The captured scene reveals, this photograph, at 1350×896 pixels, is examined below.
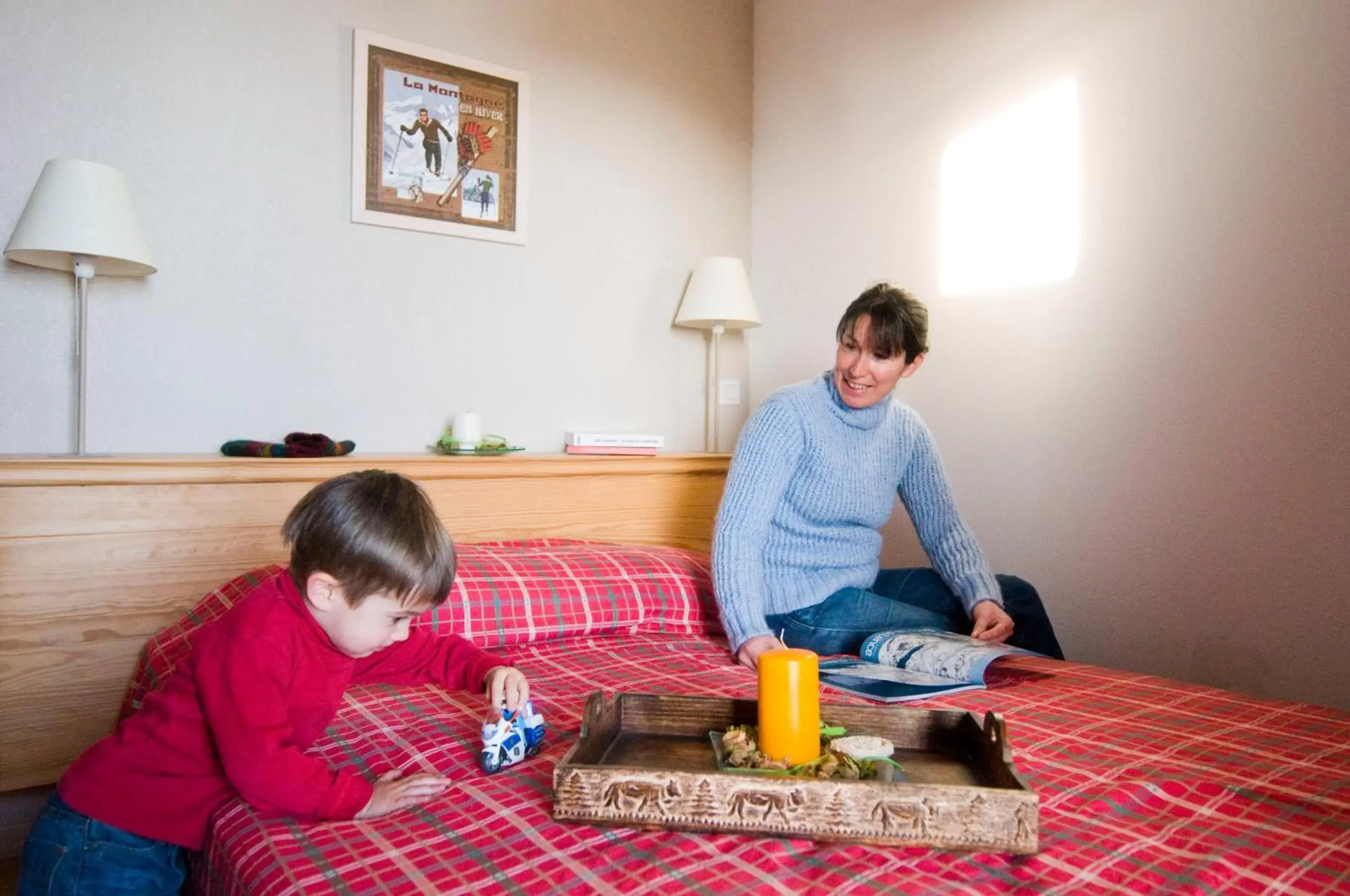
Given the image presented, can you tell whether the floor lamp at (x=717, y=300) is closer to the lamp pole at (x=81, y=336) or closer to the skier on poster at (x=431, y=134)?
the skier on poster at (x=431, y=134)

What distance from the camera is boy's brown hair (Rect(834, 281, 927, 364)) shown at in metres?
1.75

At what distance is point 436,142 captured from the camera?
2363 mm

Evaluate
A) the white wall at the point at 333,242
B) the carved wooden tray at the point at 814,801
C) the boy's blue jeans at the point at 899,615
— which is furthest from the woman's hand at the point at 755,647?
the white wall at the point at 333,242

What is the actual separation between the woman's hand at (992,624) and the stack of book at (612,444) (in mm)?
1025

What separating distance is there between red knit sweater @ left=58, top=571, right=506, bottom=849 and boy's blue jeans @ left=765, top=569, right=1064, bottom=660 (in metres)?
0.92

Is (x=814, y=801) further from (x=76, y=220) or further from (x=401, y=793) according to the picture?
(x=76, y=220)

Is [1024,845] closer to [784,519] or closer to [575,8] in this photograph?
[784,519]

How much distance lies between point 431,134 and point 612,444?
3.16 feet

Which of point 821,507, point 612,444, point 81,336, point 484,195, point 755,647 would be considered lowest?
point 755,647

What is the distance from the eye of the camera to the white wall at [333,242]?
1890 millimetres

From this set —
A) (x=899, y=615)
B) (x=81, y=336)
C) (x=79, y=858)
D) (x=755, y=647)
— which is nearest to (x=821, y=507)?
(x=899, y=615)

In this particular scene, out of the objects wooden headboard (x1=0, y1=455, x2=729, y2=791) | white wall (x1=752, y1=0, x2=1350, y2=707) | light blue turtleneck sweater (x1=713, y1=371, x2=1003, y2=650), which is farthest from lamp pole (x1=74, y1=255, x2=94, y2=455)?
white wall (x1=752, y1=0, x2=1350, y2=707)

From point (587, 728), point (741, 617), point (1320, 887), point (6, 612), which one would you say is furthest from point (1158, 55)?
point (6, 612)

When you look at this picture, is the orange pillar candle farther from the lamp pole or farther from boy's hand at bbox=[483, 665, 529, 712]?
the lamp pole
